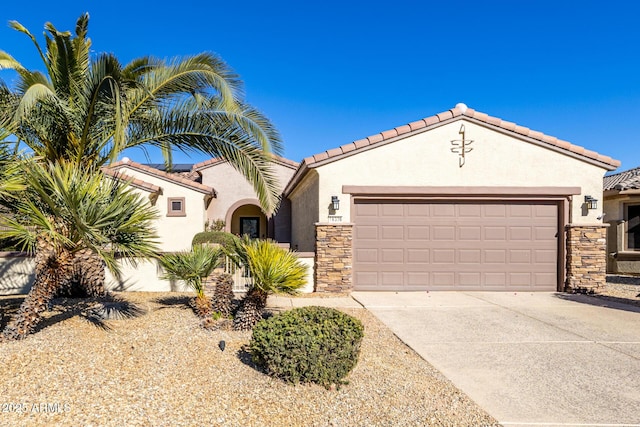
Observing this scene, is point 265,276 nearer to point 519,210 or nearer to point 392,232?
point 392,232

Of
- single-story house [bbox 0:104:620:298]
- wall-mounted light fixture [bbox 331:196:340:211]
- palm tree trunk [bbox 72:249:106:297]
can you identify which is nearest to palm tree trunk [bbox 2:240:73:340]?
palm tree trunk [bbox 72:249:106:297]

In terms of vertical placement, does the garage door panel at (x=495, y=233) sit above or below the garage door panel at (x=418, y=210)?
below

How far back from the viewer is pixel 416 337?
22.0ft

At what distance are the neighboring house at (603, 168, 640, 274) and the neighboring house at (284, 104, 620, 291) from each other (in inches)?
200

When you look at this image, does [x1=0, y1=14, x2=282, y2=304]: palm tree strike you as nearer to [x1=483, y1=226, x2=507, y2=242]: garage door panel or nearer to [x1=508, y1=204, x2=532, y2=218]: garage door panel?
[x1=483, y1=226, x2=507, y2=242]: garage door panel

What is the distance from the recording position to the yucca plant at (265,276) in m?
6.05

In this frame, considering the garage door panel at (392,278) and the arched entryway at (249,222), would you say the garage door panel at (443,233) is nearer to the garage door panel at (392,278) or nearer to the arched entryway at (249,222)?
the garage door panel at (392,278)

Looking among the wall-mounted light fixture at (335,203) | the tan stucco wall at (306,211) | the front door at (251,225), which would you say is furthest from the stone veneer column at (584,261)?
the front door at (251,225)

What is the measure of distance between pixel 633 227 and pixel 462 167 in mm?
8824

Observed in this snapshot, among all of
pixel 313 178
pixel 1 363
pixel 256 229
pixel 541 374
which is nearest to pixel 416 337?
pixel 541 374

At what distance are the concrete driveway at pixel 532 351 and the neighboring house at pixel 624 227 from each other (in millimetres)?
6870

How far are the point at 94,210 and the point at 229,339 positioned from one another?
250 cm

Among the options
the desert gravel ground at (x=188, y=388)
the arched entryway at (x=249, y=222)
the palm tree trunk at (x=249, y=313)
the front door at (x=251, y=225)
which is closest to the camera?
the desert gravel ground at (x=188, y=388)

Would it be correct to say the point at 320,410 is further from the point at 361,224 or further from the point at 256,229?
the point at 256,229
